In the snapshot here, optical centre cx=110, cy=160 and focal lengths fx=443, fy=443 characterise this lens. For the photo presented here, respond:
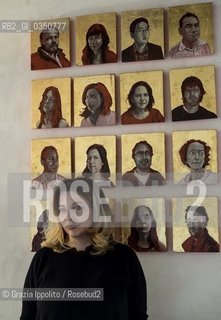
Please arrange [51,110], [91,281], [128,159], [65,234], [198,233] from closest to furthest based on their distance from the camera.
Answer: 1. [91,281]
2. [65,234]
3. [198,233]
4. [128,159]
5. [51,110]

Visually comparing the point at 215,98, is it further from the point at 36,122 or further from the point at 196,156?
the point at 36,122

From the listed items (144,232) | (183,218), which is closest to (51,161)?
(144,232)

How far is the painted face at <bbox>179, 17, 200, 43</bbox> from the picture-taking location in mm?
1762

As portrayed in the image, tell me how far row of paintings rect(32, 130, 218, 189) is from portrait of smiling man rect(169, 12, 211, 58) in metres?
0.32

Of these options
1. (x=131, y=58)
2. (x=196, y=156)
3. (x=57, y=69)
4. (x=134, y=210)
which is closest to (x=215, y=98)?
(x=196, y=156)

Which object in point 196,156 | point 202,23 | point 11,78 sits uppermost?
point 202,23

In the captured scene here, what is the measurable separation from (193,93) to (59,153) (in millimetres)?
600

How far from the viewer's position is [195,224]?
170cm

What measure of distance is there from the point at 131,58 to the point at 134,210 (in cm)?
62

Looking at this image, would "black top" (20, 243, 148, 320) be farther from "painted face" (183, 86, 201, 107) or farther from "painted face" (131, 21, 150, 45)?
"painted face" (131, 21, 150, 45)

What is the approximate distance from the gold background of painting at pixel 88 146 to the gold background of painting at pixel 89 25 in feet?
1.09

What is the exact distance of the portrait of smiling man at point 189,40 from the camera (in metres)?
1.76

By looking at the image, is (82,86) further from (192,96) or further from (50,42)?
(192,96)

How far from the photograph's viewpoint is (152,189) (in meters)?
1.77
